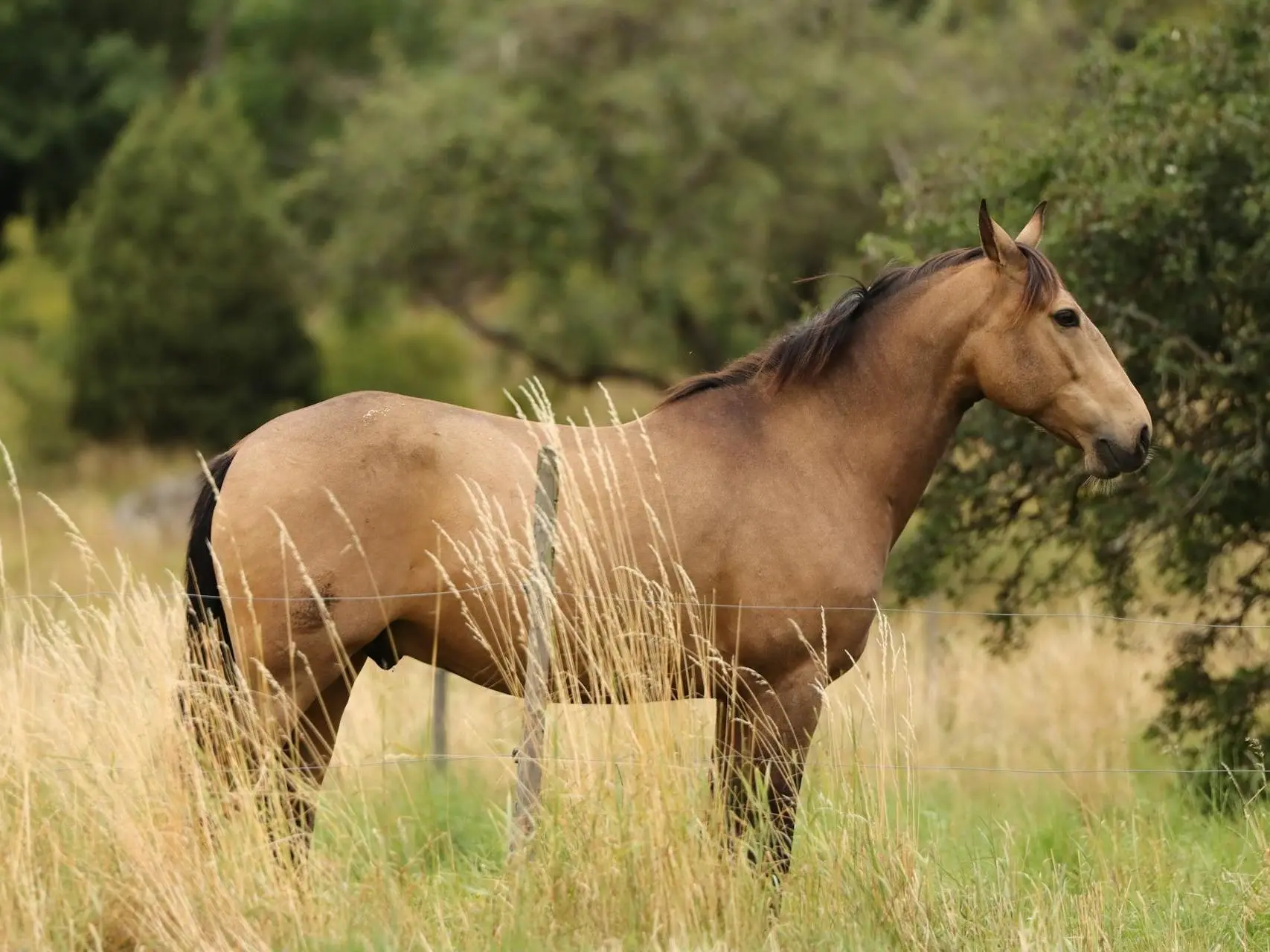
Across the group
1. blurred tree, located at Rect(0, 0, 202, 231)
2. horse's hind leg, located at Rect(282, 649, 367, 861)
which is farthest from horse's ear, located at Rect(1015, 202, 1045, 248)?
blurred tree, located at Rect(0, 0, 202, 231)

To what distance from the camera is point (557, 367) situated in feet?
76.0

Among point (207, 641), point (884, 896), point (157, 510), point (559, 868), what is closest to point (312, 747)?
point (207, 641)

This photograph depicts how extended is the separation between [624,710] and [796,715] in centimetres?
73

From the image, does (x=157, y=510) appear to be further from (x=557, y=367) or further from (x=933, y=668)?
(x=933, y=668)

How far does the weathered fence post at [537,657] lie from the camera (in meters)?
4.53

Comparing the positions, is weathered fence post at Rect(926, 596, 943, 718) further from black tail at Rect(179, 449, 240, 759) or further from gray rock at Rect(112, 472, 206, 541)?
gray rock at Rect(112, 472, 206, 541)

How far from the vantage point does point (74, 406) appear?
78.6 ft

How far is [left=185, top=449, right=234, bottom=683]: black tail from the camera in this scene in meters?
4.91

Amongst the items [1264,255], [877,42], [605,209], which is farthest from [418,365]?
[1264,255]

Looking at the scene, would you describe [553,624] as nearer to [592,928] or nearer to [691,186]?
[592,928]

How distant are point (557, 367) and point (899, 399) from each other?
707 inches

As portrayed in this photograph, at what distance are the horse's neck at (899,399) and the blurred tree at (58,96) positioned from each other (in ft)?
98.1

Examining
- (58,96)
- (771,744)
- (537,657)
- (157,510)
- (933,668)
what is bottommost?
(157,510)

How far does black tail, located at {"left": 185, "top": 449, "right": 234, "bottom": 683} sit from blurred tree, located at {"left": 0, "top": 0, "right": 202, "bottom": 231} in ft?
97.3
